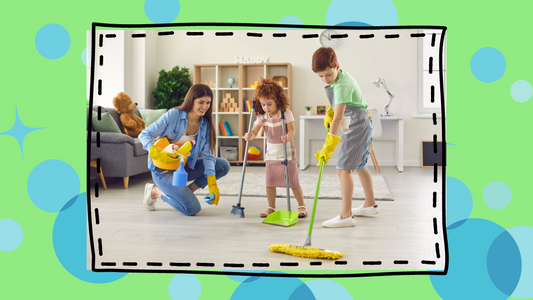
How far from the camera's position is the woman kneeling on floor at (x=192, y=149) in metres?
2.41

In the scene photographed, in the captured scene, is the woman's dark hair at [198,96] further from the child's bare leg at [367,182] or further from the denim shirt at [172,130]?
the child's bare leg at [367,182]

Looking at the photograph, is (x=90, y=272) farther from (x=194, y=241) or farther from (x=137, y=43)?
(x=137, y=43)

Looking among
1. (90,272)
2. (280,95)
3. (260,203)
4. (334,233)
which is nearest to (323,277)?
(334,233)

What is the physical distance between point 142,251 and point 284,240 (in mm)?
735

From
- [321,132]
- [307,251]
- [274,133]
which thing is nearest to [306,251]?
[307,251]

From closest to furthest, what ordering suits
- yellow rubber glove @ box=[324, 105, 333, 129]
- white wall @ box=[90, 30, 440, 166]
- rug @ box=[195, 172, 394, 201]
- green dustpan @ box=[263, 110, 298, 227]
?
white wall @ box=[90, 30, 440, 166] < yellow rubber glove @ box=[324, 105, 333, 129] < green dustpan @ box=[263, 110, 298, 227] < rug @ box=[195, 172, 394, 201]

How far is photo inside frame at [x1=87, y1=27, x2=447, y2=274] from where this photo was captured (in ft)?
5.88

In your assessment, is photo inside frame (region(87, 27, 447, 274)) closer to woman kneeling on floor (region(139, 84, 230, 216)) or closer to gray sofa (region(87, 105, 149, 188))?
gray sofa (region(87, 105, 149, 188))

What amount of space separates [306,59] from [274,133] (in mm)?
612

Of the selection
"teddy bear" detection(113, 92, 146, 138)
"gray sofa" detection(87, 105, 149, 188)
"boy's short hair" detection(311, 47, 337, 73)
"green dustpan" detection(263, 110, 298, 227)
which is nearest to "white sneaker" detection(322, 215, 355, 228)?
"green dustpan" detection(263, 110, 298, 227)

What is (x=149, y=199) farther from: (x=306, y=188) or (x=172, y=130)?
(x=306, y=188)

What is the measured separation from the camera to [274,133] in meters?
2.61
